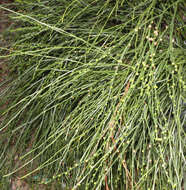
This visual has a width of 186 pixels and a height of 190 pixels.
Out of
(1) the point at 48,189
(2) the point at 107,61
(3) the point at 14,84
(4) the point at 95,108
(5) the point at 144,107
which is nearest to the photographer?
(5) the point at 144,107

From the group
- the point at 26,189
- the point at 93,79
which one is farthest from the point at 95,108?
the point at 26,189

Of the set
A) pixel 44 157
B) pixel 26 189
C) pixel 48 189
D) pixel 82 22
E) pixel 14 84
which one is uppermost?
pixel 82 22

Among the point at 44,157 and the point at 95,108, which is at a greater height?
the point at 95,108

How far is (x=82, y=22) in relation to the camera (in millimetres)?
1197

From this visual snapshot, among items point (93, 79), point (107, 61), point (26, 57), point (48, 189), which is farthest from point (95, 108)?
point (48, 189)

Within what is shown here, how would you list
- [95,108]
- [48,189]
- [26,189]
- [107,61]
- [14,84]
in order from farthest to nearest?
[26,189] → [48,189] → [14,84] → [107,61] → [95,108]

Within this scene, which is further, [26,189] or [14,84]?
[26,189]

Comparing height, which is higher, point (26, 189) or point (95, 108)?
point (95, 108)

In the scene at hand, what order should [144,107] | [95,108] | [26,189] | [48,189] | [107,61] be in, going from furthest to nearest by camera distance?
[26,189], [48,189], [107,61], [95,108], [144,107]

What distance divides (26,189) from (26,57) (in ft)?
2.67

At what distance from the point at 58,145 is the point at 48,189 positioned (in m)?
0.42

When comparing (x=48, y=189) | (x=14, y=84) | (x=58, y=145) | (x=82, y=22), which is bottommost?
(x=48, y=189)

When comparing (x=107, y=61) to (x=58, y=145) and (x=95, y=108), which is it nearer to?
(x=95, y=108)

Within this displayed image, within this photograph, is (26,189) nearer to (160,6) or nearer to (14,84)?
(14,84)
